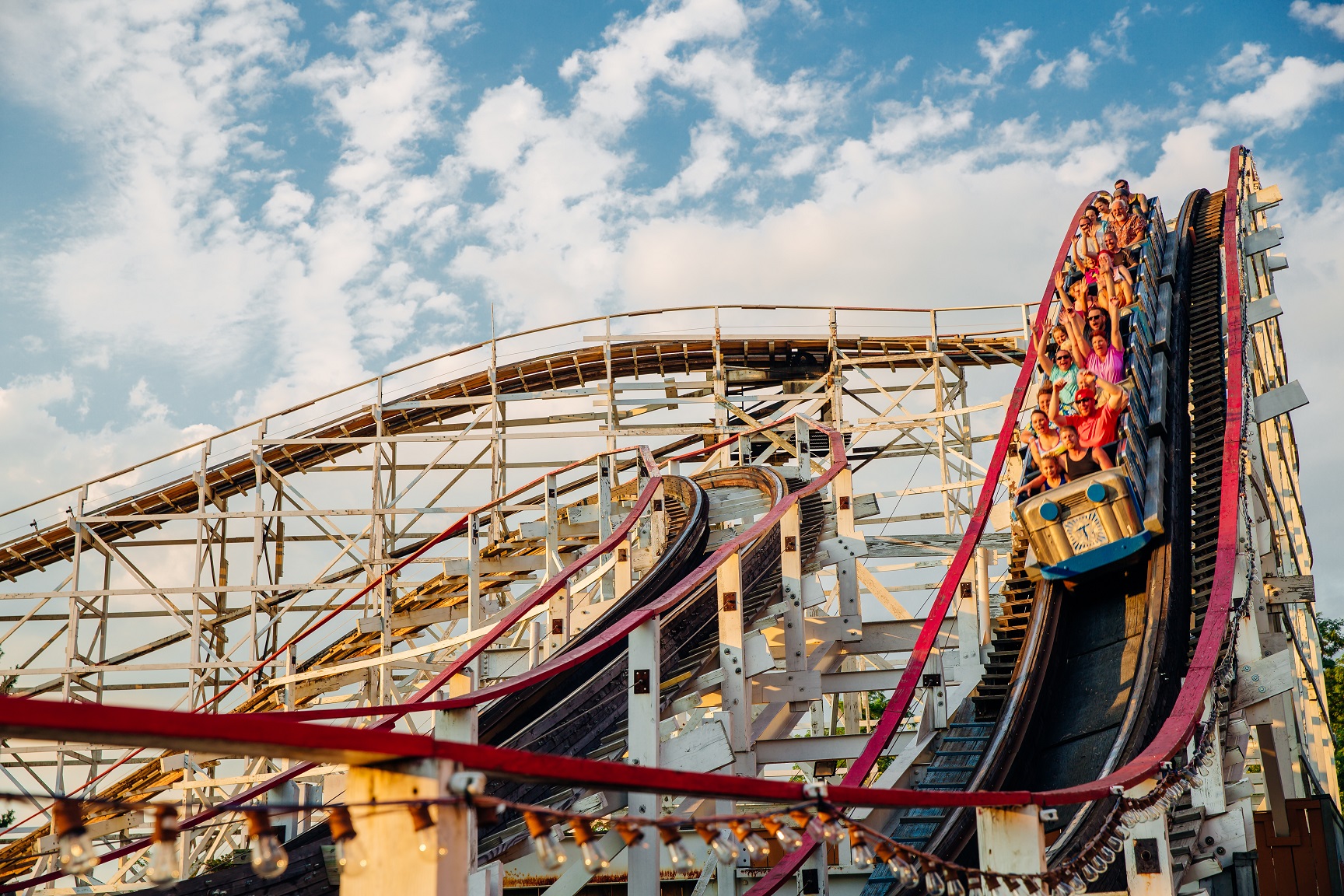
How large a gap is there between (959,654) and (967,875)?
5.14 meters

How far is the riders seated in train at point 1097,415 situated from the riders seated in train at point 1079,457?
0.04 m

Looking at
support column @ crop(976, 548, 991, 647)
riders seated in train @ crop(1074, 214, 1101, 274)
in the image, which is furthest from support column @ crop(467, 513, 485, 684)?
riders seated in train @ crop(1074, 214, 1101, 274)

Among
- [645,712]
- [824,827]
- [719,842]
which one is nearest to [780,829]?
[824,827]

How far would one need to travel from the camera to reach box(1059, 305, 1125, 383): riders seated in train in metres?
11.1

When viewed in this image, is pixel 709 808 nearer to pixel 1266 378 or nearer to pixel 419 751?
pixel 419 751

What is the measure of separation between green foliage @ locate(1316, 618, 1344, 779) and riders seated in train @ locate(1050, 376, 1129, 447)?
16859 mm

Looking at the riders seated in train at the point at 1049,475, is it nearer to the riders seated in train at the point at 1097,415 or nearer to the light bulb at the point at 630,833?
the riders seated in train at the point at 1097,415

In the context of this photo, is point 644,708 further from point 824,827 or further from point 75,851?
point 75,851

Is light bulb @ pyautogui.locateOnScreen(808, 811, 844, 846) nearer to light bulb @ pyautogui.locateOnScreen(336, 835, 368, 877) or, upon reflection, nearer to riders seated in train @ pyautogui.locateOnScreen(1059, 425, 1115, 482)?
light bulb @ pyautogui.locateOnScreen(336, 835, 368, 877)

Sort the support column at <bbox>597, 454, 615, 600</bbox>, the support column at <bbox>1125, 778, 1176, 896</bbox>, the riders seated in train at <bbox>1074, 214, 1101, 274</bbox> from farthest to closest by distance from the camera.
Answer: the riders seated in train at <bbox>1074, 214, 1101, 274</bbox>
the support column at <bbox>597, 454, 615, 600</bbox>
the support column at <bbox>1125, 778, 1176, 896</bbox>

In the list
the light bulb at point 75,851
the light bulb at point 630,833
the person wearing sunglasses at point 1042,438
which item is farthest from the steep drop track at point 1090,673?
the light bulb at point 75,851

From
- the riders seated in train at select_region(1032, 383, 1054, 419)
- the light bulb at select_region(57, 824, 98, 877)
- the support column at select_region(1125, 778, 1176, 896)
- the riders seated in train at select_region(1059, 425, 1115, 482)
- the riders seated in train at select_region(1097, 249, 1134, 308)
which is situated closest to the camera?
the light bulb at select_region(57, 824, 98, 877)

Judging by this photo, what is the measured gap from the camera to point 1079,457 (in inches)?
383

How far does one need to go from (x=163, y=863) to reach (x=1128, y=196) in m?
15.3
